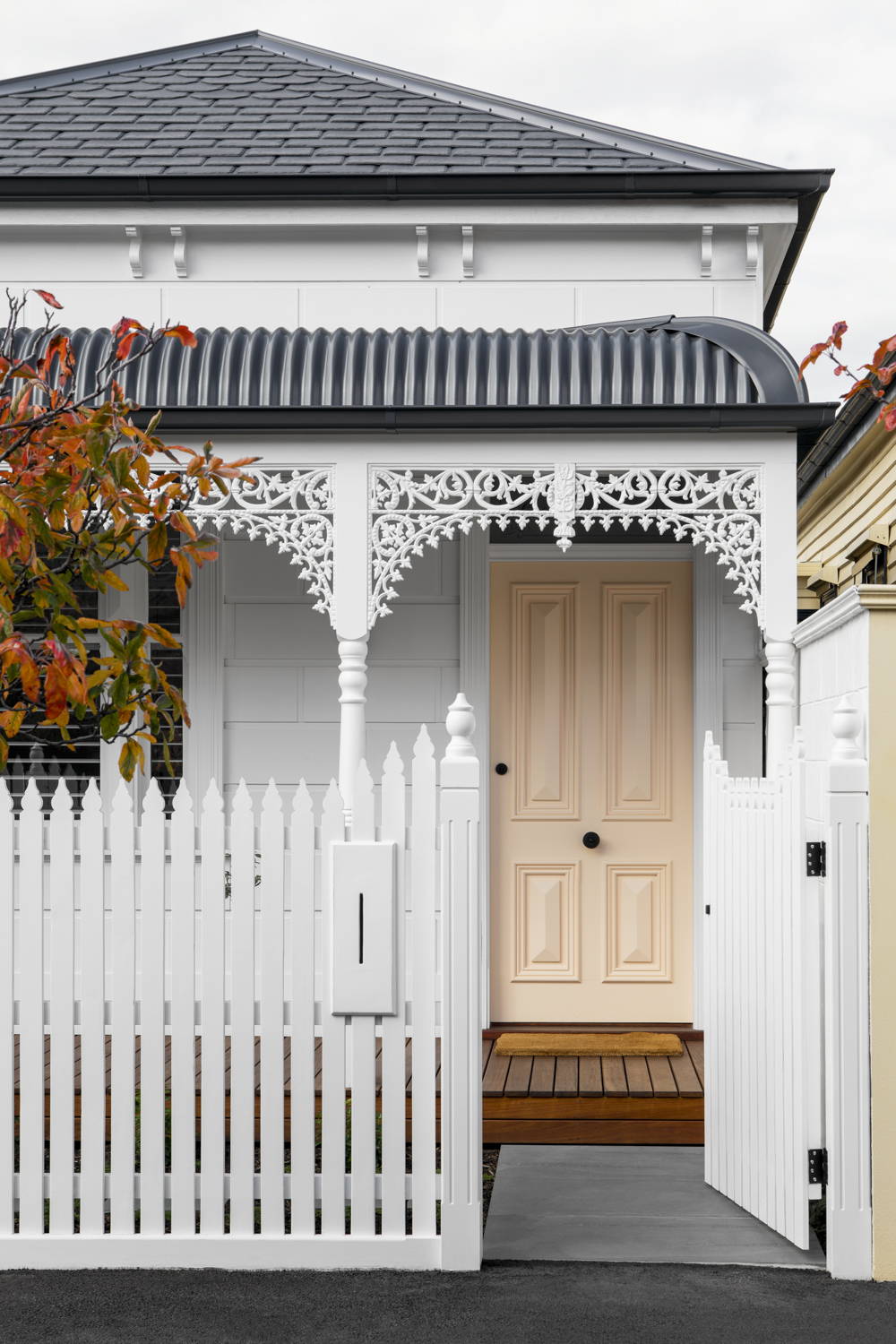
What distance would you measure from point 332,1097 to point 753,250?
5848 mm

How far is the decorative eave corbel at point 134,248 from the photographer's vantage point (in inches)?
310

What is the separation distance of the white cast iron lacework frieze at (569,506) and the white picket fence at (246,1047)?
2.21 metres

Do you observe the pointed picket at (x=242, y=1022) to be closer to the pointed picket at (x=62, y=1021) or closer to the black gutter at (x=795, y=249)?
the pointed picket at (x=62, y=1021)

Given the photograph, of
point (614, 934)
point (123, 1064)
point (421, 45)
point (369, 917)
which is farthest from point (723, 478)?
point (421, 45)

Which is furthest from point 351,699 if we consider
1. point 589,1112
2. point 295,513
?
point 589,1112

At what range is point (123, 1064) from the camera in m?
3.83

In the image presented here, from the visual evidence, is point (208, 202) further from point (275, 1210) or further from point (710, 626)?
point (275, 1210)

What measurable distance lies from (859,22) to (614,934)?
26.4 m

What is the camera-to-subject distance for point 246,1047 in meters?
3.81

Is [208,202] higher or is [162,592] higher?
[208,202]

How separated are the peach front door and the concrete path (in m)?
1.80

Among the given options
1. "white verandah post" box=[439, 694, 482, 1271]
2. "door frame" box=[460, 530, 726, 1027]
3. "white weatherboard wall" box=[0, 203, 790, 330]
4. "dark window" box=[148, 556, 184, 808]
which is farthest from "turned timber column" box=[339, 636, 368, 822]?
"white weatherboard wall" box=[0, 203, 790, 330]

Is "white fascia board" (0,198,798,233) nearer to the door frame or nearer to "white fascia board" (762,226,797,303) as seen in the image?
"white fascia board" (762,226,797,303)

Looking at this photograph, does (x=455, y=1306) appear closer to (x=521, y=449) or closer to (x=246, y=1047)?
(x=246, y=1047)
